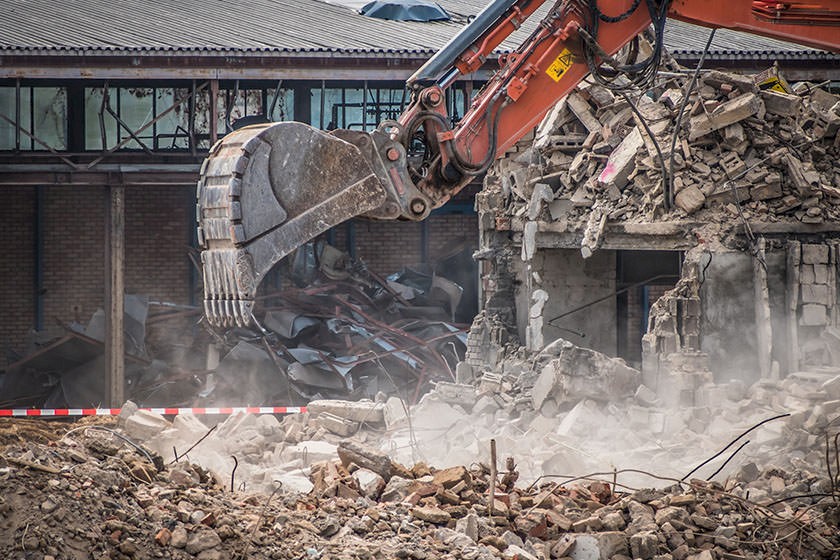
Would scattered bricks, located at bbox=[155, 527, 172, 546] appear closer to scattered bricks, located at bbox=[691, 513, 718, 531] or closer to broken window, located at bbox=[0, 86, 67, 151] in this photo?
scattered bricks, located at bbox=[691, 513, 718, 531]

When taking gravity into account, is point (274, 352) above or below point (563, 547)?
above

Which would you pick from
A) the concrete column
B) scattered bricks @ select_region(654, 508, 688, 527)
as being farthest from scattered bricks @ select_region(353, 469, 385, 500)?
the concrete column

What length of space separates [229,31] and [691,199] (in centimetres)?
994

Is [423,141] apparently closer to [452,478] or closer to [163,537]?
[452,478]

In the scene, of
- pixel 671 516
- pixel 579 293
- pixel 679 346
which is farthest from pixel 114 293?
pixel 671 516

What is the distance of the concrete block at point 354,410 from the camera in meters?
13.3

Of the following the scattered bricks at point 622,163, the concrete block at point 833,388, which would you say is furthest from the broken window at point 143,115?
the concrete block at point 833,388

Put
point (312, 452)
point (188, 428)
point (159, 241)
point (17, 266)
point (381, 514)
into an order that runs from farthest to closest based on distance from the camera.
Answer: point (159, 241) < point (17, 266) < point (188, 428) < point (312, 452) < point (381, 514)

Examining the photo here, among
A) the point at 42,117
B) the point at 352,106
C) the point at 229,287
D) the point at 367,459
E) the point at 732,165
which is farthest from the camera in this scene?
the point at 352,106

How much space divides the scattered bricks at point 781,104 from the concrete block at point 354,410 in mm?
5591

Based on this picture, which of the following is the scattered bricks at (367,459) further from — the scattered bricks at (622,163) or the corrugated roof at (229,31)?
the corrugated roof at (229,31)

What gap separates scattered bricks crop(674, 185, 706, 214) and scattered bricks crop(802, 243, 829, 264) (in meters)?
1.20

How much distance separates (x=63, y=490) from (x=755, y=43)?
16.2 meters

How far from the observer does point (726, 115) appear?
12.4 metres
